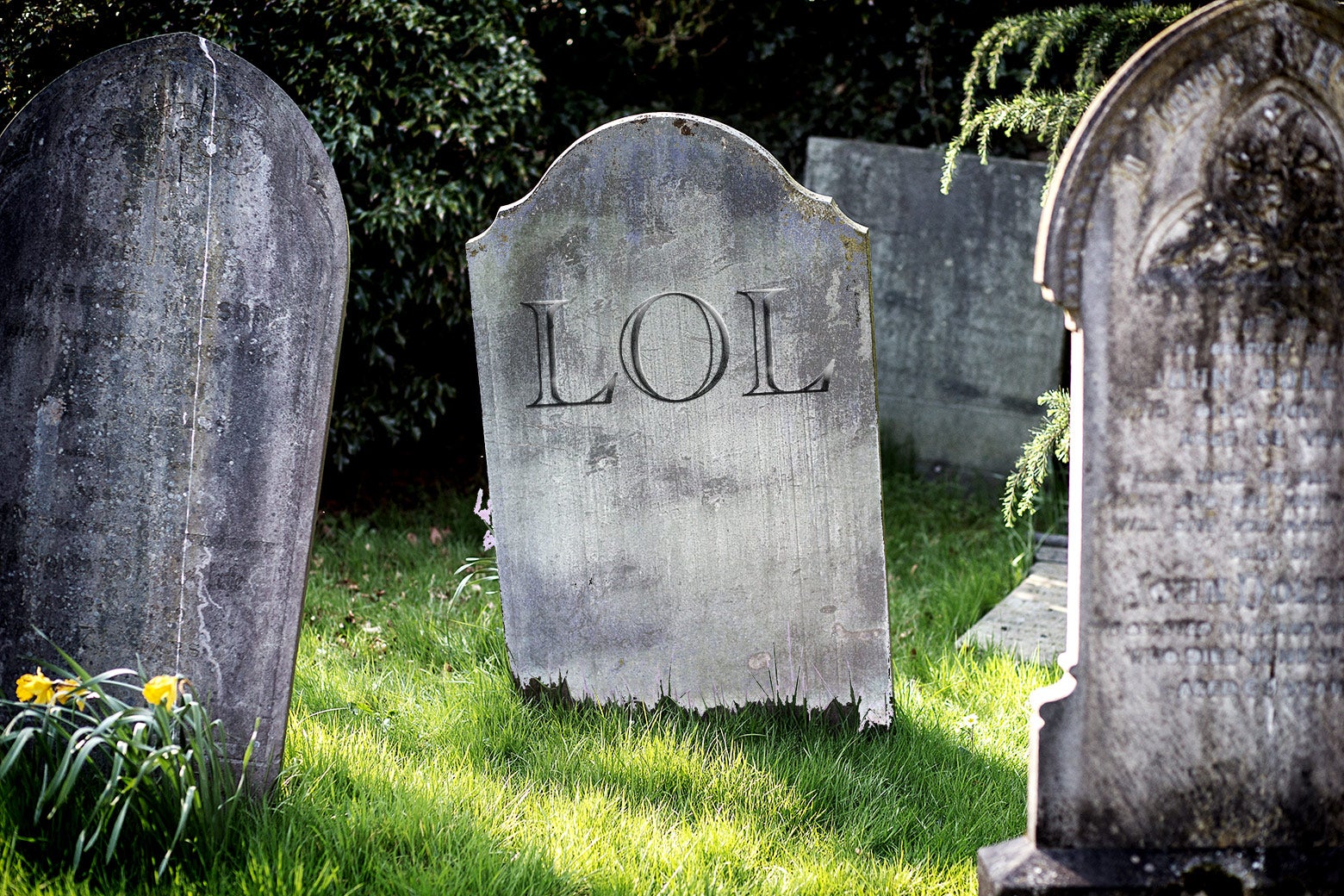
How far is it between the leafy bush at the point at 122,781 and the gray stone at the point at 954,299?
150 inches

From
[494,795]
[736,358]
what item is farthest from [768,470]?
[494,795]

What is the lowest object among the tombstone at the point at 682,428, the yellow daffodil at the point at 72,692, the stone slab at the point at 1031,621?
the stone slab at the point at 1031,621

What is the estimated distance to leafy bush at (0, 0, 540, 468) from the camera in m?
4.41

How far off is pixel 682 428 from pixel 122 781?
1551mm

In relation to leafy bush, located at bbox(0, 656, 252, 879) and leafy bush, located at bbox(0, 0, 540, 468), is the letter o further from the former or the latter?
leafy bush, located at bbox(0, 0, 540, 468)

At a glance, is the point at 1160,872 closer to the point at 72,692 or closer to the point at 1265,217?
the point at 1265,217

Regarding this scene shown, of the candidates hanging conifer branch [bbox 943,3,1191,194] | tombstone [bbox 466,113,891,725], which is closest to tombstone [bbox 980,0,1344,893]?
tombstone [bbox 466,113,891,725]

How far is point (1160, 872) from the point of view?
2100 millimetres

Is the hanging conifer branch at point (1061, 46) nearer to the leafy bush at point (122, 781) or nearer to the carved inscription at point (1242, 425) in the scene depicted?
the carved inscription at point (1242, 425)

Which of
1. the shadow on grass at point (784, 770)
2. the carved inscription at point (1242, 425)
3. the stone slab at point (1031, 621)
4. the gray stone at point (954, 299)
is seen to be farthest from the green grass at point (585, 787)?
the gray stone at point (954, 299)

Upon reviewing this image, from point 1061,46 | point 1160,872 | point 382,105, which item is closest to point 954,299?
point 1061,46

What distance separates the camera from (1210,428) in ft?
6.79

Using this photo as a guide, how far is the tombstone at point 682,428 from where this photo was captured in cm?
296

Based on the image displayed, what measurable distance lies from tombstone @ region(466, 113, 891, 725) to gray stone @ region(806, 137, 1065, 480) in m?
2.43
